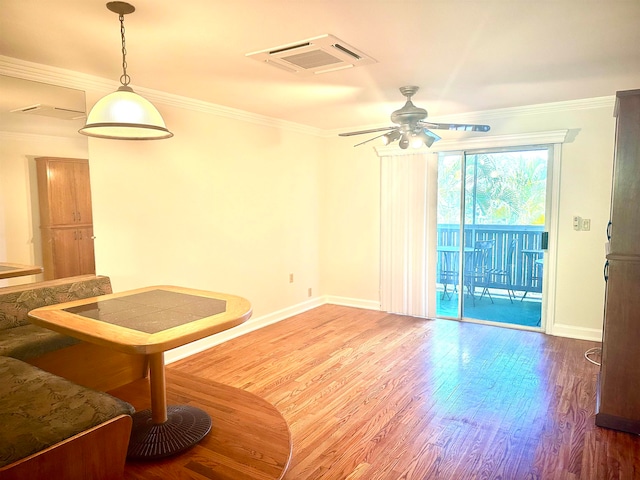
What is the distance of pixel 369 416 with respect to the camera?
2879mm

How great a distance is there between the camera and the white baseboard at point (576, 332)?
4.32 meters

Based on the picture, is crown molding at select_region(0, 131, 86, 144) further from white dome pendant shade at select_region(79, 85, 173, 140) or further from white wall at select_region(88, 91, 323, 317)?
white dome pendant shade at select_region(79, 85, 173, 140)

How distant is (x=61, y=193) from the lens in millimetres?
3186

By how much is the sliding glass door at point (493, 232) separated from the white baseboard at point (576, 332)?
23cm

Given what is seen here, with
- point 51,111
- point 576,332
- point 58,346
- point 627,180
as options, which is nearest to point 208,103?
point 51,111

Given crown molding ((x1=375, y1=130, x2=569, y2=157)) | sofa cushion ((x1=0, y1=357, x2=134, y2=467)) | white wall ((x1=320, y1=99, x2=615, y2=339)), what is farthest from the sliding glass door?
sofa cushion ((x1=0, y1=357, x2=134, y2=467))

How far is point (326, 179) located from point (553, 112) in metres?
2.86

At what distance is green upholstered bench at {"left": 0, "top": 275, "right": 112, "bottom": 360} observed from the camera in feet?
8.27

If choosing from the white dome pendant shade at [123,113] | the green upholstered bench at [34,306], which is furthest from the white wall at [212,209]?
the white dome pendant shade at [123,113]

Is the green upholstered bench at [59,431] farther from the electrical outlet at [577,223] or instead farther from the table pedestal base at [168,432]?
the electrical outlet at [577,223]

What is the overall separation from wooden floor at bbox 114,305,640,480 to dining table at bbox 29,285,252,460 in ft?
0.55

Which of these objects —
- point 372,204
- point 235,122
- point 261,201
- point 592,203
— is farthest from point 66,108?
point 592,203

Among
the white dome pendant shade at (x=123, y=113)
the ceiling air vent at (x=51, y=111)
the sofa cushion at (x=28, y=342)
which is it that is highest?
the ceiling air vent at (x=51, y=111)

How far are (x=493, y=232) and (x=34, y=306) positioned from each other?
458 centimetres
